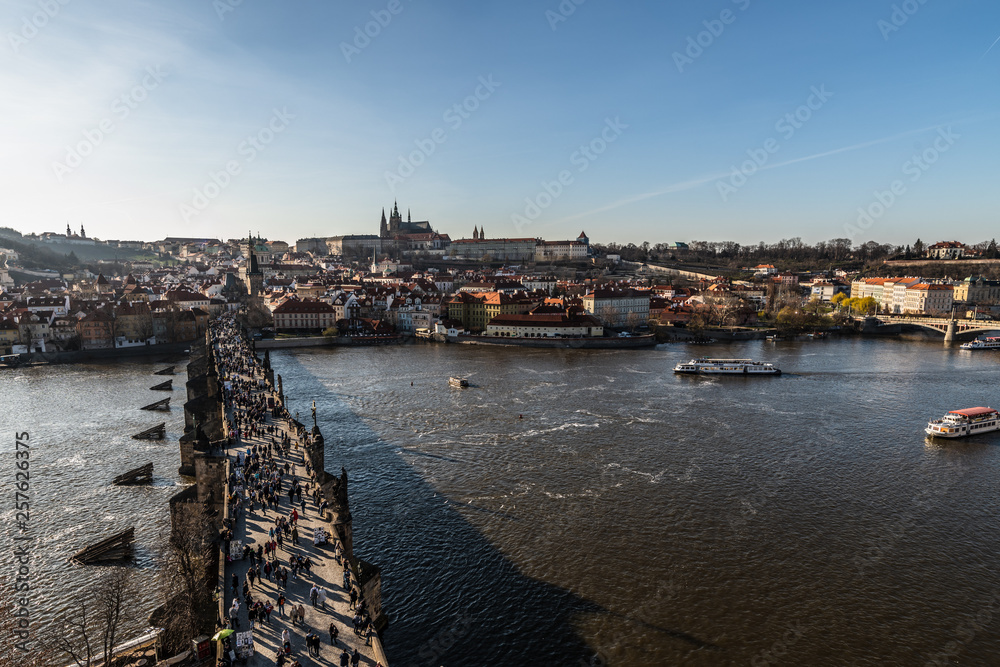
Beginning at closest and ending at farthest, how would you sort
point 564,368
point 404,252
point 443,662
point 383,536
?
point 443,662, point 383,536, point 564,368, point 404,252

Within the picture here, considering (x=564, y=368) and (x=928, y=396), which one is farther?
(x=564, y=368)

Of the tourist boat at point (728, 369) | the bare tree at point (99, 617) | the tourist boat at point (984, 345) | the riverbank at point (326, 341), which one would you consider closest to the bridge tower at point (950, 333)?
the tourist boat at point (984, 345)

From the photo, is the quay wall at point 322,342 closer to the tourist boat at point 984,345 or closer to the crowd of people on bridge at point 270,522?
the crowd of people on bridge at point 270,522

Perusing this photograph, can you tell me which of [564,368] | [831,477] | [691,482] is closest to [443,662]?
[691,482]

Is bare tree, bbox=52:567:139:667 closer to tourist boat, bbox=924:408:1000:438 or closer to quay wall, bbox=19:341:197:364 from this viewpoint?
tourist boat, bbox=924:408:1000:438

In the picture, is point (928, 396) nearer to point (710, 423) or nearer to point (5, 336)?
point (710, 423)

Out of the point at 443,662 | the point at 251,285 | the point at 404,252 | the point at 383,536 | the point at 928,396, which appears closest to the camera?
the point at 443,662

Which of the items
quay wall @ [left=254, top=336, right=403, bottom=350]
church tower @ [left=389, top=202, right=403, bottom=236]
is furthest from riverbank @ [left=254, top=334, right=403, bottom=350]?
church tower @ [left=389, top=202, right=403, bottom=236]
